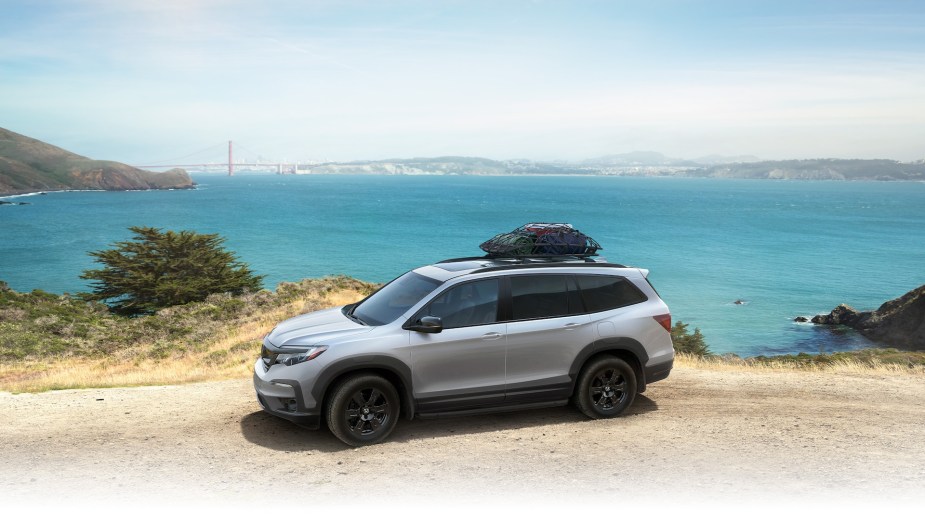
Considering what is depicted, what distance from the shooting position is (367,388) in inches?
299

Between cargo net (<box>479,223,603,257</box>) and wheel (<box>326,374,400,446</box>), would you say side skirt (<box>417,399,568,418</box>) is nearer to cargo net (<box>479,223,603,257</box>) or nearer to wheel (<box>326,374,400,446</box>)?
wheel (<box>326,374,400,446</box>)

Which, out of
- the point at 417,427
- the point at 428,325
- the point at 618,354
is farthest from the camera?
the point at 618,354

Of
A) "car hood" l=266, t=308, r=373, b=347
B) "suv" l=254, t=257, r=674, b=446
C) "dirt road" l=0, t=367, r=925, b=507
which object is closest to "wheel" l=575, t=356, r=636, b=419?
"suv" l=254, t=257, r=674, b=446

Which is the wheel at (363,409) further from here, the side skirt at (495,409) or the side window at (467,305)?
the side window at (467,305)

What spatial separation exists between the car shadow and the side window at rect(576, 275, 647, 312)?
1.35 meters

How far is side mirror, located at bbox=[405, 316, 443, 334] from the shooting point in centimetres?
745

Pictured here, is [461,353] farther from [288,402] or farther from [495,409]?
[288,402]

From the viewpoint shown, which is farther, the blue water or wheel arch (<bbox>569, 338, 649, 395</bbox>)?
the blue water

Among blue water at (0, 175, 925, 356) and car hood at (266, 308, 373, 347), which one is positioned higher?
car hood at (266, 308, 373, 347)

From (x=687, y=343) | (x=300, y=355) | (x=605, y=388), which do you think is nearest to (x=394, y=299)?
(x=300, y=355)

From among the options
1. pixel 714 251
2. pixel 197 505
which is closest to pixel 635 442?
pixel 197 505

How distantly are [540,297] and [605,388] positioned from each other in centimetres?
135

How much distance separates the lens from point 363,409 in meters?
7.59

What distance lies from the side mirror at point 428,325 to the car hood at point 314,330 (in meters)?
0.48
